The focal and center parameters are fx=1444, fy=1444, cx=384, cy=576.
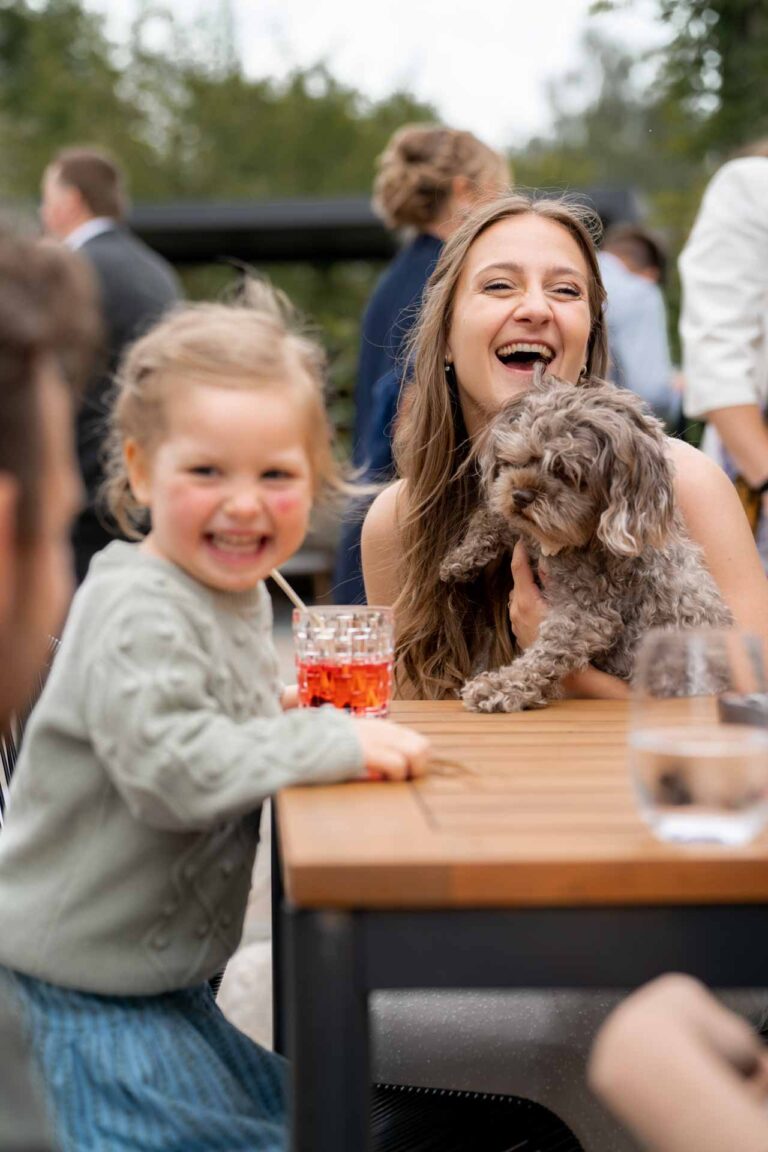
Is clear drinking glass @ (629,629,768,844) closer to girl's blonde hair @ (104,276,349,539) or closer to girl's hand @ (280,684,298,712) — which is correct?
girl's blonde hair @ (104,276,349,539)

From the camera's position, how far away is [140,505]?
6.85 ft

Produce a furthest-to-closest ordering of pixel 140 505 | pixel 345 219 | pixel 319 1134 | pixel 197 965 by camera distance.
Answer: pixel 345 219 → pixel 140 505 → pixel 197 965 → pixel 319 1134

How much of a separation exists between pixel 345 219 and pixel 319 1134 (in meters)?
15.7

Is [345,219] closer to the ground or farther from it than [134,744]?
farther from it

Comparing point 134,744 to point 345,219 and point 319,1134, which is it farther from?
point 345,219

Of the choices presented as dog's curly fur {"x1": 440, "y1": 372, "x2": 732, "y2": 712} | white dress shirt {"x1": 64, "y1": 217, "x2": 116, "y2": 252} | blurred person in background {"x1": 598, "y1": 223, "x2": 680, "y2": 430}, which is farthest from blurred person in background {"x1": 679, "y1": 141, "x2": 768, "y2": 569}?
white dress shirt {"x1": 64, "y1": 217, "x2": 116, "y2": 252}

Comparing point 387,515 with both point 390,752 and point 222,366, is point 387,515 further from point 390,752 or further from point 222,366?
point 390,752

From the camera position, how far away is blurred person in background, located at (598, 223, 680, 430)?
26.4 ft

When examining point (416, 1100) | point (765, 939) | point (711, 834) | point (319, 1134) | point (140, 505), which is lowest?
point (416, 1100)

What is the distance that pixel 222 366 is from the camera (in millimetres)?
1836

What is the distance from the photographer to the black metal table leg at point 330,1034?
1.40 m

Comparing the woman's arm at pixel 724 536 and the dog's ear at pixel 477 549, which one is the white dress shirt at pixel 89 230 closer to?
the dog's ear at pixel 477 549

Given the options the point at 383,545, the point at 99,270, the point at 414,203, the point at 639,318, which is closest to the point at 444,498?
the point at 383,545

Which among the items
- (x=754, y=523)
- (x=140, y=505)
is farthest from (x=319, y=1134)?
(x=754, y=523)
